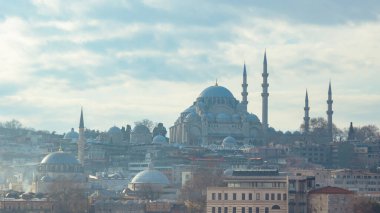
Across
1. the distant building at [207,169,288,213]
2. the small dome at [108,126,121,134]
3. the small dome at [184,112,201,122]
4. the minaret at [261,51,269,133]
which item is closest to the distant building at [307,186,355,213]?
the distant building at [207,169,288,213]

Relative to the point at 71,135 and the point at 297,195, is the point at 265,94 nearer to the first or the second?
the point at 71,135

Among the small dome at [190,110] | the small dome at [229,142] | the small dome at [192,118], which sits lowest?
the small dome at [229,142]

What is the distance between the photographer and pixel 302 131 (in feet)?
599

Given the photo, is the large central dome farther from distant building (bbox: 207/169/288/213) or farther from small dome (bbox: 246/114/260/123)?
distant building (bbox: 207/169/288/213)

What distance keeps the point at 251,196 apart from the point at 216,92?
9843cm

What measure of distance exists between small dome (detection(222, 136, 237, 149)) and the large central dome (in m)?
8.35

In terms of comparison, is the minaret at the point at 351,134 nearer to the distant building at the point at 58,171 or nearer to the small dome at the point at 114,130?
the small dome at the point at 114,130

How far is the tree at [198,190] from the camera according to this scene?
308 feet

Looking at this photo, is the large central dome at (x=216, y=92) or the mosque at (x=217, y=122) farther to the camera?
the large central dome at (x=216, y=92)

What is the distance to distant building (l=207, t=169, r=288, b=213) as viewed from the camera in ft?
258

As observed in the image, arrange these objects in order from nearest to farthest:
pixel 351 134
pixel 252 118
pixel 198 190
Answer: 1. pixel 198 190
2. pixel 351 134
3. pixel 252 118

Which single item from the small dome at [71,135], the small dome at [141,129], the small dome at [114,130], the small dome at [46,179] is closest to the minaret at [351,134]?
the small dome at [141,129]

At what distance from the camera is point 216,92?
177 meters

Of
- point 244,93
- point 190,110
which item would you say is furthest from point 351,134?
point 190,110
